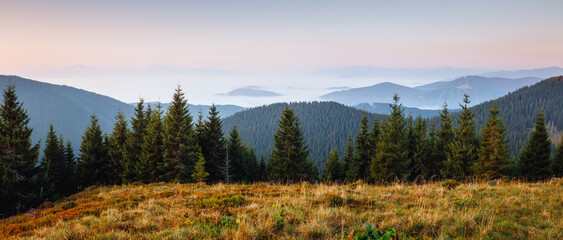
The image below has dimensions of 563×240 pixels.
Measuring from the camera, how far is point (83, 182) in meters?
37.4

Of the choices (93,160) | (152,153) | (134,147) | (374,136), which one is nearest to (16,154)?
(134,147)

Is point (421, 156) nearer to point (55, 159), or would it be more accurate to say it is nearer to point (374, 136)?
point (374, 136)

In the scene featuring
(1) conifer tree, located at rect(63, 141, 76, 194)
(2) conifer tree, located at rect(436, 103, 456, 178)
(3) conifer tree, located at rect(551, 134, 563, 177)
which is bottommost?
(1) conifer tree, located at rect(63, 141, 76, 194)

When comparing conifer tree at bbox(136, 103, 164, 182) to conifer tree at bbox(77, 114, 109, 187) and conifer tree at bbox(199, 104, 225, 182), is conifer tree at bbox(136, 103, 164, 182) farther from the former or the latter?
conifer tree at bbox(77, 114, 109, 187)

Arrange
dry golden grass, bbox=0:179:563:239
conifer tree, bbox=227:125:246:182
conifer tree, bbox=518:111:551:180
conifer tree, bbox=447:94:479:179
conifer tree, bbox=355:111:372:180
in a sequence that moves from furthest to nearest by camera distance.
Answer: conifer tree, bbox=227:125:246:182 → conifer tree, bbox=355:111:372:180 → conifer tree, bbox=518:111:551:180 → conifer tree, bbox=447:94:479:179 → dry golden grass, bbox=0:179:563:239

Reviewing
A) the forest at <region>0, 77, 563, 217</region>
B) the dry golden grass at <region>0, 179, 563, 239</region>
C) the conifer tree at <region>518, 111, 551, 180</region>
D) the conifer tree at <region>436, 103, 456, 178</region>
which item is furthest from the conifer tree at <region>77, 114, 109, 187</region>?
the conifer tree at <region>518, 111, 551, 180</region>

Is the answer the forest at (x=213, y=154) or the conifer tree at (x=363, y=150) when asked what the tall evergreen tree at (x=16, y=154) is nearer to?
the forest at (x=213, y=154)

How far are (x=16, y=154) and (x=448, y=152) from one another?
168 feet

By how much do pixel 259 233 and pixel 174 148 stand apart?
2846cm

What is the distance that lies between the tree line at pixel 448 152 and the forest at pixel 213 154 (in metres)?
0.13

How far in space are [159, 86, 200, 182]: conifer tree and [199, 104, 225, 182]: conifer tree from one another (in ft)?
12.3

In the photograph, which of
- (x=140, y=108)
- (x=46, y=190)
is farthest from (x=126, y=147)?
(x=46, y=190)

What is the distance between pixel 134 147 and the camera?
33875 millimetres

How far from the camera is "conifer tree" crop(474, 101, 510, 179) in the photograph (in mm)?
29062
